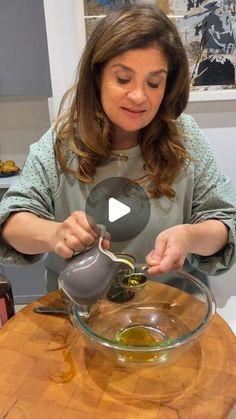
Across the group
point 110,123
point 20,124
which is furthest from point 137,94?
point 20,124

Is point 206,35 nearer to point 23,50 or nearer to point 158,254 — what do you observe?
point 23,50

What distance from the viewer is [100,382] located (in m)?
0.74

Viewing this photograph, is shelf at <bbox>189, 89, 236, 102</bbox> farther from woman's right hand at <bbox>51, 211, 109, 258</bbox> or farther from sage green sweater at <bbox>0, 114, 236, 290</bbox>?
woman's right hand at <bbox>51, 211, 109, 258</bbox>

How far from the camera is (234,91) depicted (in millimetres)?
1586

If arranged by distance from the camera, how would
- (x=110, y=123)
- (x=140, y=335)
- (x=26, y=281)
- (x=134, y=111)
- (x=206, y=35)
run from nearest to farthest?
(x=140, y=335) → (x=134, y=111) → (x=110, y=123) → (x=206, y=35) → (x=26, y=281)

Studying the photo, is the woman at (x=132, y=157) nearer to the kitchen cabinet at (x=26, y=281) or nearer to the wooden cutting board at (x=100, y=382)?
the wooden cutting board at (x=100, y=382)

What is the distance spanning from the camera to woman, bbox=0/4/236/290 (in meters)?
0.94

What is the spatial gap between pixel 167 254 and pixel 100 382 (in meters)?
0.26

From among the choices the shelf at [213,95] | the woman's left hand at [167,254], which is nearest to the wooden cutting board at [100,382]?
the woman's left hand at [167,254]

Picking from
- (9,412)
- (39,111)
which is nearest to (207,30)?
(39,111)

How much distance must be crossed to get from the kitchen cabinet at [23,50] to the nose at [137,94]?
941 millimetres

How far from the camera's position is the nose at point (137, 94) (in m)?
0.93

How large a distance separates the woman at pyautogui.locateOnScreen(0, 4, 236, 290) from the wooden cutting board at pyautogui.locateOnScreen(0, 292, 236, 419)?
8.6 inches

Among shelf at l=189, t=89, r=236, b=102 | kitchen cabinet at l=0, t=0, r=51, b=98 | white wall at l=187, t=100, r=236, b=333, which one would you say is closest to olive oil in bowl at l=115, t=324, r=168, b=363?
white wall at l=187, t=100, r=236, b=333
